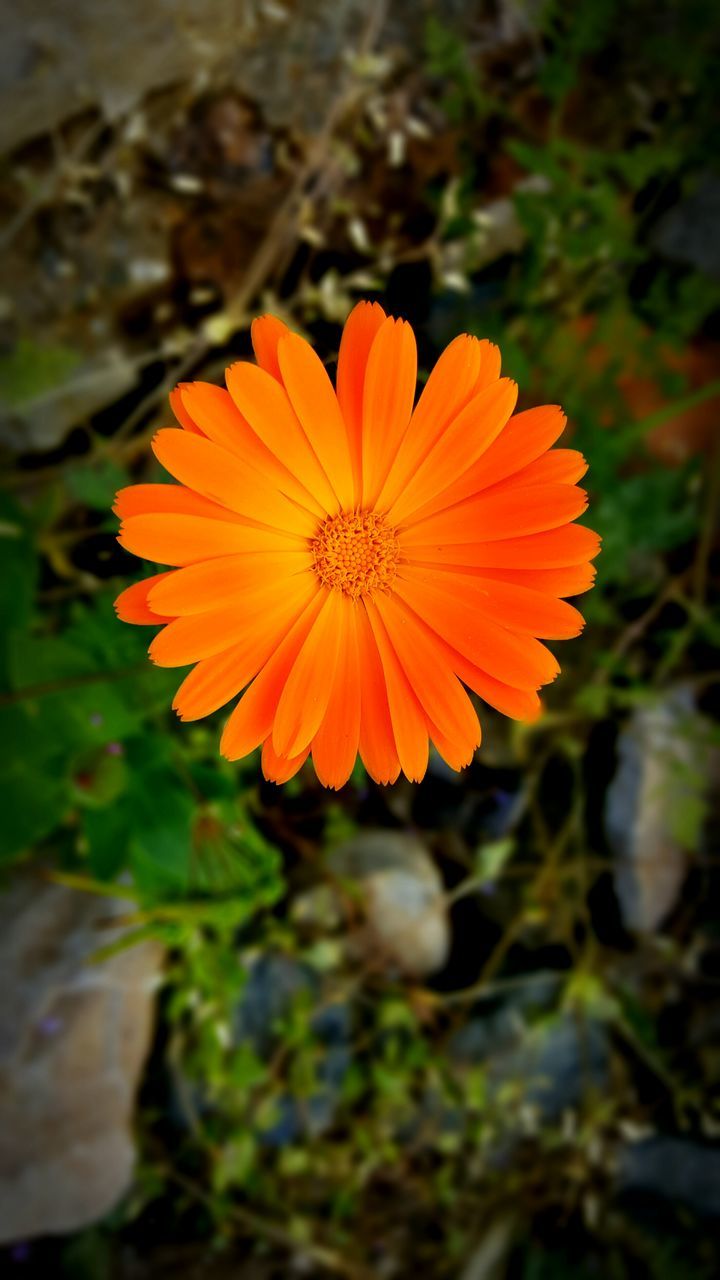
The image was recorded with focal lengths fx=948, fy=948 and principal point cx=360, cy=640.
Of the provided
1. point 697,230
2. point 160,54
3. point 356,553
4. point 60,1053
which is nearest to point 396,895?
point 60,1053

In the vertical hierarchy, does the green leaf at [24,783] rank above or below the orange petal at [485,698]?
above

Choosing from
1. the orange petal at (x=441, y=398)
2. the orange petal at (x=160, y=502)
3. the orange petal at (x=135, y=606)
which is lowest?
the orange petal at (x=135, y=606)

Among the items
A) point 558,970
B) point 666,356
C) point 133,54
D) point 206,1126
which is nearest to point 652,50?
point 666,356

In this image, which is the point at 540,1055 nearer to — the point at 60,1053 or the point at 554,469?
the point at 60,1053

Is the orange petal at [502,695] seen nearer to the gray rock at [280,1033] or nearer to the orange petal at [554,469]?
the orange petal at [554,469]

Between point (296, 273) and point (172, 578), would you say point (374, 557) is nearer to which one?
point (172, 578)

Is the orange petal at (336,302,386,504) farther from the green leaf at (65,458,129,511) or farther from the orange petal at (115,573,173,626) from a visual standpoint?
the green leaf at (65,458,129,511)

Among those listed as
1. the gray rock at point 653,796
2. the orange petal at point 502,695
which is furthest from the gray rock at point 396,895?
the orange petal at point 502,695
